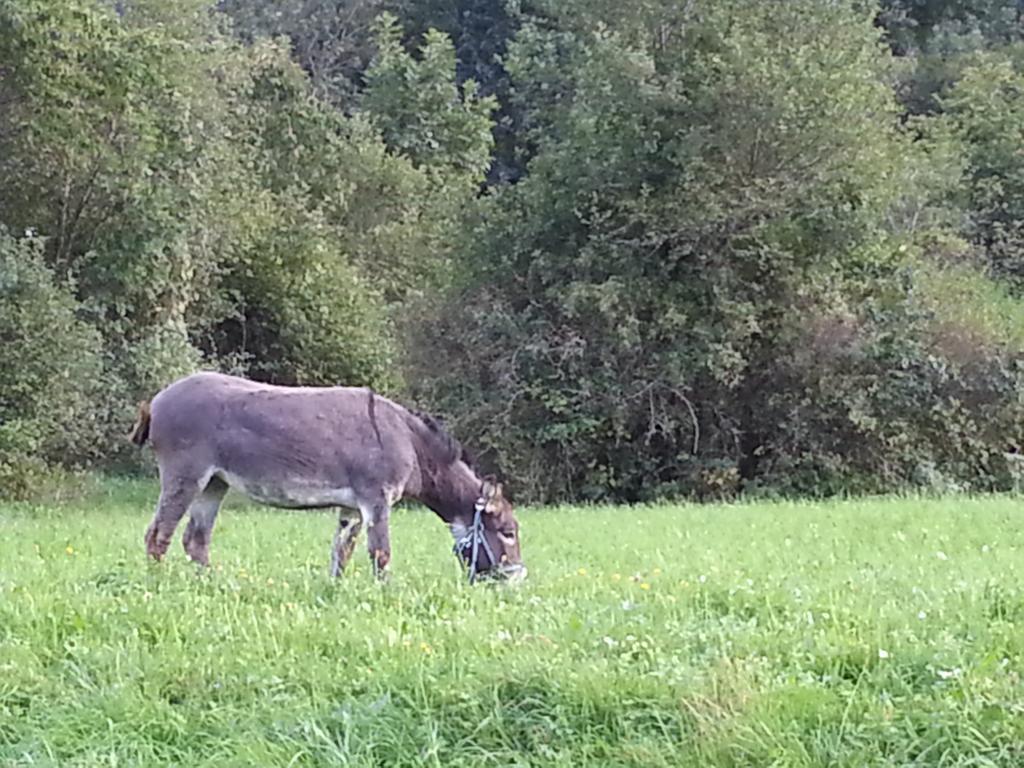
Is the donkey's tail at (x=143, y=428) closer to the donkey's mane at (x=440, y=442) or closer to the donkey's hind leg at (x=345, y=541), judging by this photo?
the donkey's hind leg at (x=345, y=541)

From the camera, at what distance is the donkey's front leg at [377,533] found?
30.7 feet

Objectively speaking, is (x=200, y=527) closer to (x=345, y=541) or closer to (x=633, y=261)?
(x=345, y=541)

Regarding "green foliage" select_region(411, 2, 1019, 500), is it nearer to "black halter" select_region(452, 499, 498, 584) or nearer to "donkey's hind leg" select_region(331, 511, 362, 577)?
"black halter" select_region(452, 499, 498, 584)

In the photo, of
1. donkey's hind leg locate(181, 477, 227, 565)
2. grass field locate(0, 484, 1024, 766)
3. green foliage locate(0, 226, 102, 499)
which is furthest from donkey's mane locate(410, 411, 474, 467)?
green foliage locate(0, 226, 102, 499)

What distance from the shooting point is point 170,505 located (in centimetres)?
943

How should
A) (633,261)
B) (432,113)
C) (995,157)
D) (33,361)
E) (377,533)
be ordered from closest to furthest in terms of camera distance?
(377,533)
(33,361)
(633,261)
(995,157)
(432,113)

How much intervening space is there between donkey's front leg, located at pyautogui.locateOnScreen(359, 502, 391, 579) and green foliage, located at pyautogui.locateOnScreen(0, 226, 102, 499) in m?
12.4

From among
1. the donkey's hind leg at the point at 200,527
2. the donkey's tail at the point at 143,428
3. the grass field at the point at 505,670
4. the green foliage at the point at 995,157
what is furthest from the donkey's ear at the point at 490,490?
the green foliage at the point at 995,157

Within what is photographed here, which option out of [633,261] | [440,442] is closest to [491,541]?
[440,442]

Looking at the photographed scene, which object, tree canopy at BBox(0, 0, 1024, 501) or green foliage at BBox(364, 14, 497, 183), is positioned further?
green foliage at BBox(364, 14, 497, 183)

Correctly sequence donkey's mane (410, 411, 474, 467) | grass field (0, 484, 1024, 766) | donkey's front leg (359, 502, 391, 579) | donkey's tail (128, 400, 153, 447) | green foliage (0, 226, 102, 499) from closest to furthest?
grass field (0, 484, 1024, 766), donkey's front leg (359, 502, 391, 579), donkey's tail (128, 400, 153, 447), donkey's mane (410, 411, 474, 467), green foliage (0, 226, 102, 499)

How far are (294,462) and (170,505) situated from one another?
3.02ft

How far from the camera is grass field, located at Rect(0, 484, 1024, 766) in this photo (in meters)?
5.24

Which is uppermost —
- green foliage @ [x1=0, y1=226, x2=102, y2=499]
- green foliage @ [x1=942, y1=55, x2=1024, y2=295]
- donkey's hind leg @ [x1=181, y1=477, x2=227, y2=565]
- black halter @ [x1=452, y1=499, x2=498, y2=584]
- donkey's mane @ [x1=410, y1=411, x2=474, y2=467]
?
green foliage @ [x1=942, y1=55, x2=1024, y2=295]
